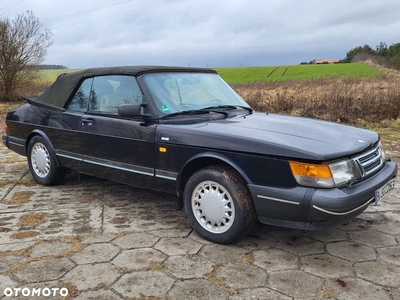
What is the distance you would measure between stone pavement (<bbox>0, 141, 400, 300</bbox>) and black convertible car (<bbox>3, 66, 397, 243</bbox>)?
1.06 ft

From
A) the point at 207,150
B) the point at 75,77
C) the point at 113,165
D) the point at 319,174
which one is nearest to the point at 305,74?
the point at 75,77

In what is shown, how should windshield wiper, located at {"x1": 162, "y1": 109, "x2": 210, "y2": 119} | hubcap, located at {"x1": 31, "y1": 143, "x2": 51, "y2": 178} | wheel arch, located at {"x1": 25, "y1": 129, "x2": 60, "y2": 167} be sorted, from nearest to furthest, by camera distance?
windshield wiper, located at {"x1": 162, "y1": 109, "x2": 210, "y2": 119}, wheel arch, located at {"x1": 25, "y1": 129, "x2": 60, "y2": 167}, hubcap, located at {"x1": 31, "y1": 143, "x2": 51, "y2": 178}

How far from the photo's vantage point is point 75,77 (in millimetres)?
4949

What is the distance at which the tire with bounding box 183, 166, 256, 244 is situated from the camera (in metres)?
3.21

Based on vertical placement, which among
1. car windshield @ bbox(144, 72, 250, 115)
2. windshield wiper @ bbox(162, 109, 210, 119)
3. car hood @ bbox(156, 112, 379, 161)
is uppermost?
car windshield @ bbox(144, 72, 250, 115)

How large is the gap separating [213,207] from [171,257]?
57cm

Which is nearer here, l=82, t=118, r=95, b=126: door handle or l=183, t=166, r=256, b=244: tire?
l=183, t=166, r=256, b=244: tire

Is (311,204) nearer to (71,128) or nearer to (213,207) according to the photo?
(213,207)

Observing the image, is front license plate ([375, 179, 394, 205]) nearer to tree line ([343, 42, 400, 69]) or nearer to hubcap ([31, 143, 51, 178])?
hubcap ([31, 143, 51, 178])

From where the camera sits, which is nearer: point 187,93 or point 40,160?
point 187,93

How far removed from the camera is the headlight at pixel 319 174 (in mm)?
2881

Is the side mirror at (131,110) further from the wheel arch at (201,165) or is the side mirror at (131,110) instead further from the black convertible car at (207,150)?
the wheel arch at (201,165)

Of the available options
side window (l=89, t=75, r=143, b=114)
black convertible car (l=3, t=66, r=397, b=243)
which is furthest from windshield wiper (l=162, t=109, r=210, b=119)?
side window (l=89, t=75, r=143, b=114)

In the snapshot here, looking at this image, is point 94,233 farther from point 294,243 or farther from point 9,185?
point 9,185
